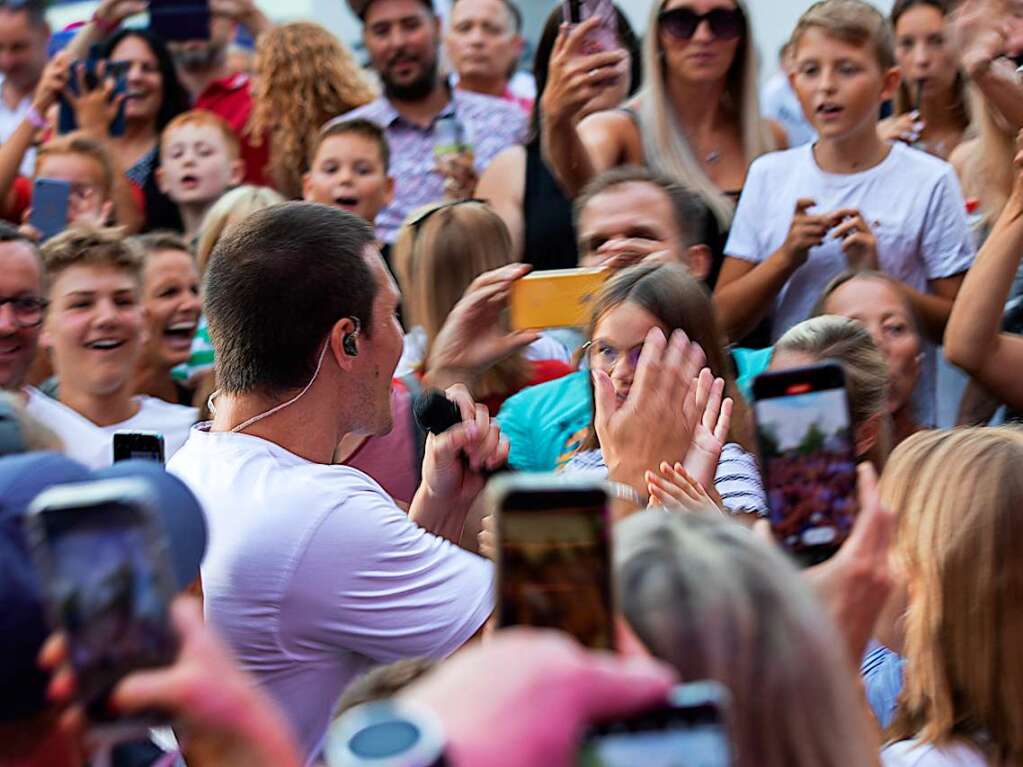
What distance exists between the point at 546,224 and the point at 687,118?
576mm

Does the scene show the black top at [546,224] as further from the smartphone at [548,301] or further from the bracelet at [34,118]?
the bracelet at [34,118]

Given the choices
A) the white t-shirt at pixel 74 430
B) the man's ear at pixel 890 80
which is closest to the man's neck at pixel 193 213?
the white t-shirt at pixel 74 430

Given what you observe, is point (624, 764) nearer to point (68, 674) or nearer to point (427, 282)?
point (68, 674)

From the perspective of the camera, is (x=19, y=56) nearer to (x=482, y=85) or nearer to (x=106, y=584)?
(x=482, y=85)

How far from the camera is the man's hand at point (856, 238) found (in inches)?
168

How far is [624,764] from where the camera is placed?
1.24 metres

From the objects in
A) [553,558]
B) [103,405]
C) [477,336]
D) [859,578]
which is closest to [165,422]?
[103,405]

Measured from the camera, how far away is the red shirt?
618cm

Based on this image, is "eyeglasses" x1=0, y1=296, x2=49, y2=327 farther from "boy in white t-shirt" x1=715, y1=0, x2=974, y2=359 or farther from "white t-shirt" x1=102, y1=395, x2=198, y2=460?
"boy in white t-shirt" x1=715, y1=0, x2=974, y2=359

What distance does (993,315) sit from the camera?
4.00 metres

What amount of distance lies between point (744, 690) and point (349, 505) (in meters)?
1.22

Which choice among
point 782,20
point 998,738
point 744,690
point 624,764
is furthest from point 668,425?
point 782,20

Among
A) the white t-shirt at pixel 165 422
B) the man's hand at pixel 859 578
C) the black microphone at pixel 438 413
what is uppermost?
the man's hand at pixel 859 578

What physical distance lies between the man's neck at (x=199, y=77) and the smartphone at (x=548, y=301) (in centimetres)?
338
